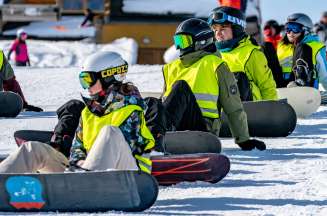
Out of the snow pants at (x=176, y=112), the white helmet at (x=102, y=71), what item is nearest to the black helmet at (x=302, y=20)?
the snow pants at (x=176, y=112)

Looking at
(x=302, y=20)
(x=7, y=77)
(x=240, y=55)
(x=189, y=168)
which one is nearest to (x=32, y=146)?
(x=189, y=168)

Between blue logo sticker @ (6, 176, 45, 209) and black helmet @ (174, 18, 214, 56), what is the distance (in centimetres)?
277

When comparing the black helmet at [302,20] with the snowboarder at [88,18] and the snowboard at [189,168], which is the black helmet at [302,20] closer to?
the snowboard at [189,168]

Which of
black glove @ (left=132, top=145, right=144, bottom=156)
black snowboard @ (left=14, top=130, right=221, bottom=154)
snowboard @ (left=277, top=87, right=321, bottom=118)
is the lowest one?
snowboard @ (left=277, top=87, right=321, bottom=118)

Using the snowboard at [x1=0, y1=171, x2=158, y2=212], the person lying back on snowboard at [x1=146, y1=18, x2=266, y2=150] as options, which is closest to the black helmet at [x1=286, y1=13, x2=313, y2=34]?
the person lying back on snowboard at [x1=146, y1=18, x2=266, y2=150]

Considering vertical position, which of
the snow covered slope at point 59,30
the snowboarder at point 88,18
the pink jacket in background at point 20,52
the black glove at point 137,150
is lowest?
the snow covered slope at point 59,30

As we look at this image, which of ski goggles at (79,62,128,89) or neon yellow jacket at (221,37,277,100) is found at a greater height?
ski goggles at (79,62,128,89)

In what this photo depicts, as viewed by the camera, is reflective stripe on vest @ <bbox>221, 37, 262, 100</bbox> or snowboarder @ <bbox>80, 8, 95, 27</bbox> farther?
snowboarder @ <bbox>80, 8, 95, 27</bbox>

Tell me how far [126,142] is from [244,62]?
3.81 meters

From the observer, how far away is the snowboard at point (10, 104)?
11.1m

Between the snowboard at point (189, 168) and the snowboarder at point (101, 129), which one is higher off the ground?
the snowboarder at point (101, 129)

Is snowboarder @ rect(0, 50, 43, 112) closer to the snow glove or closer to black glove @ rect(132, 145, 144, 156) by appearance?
the snow glove

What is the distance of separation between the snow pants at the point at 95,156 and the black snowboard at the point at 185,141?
1501 millimetres

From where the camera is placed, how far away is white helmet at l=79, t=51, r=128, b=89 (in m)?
5.59
